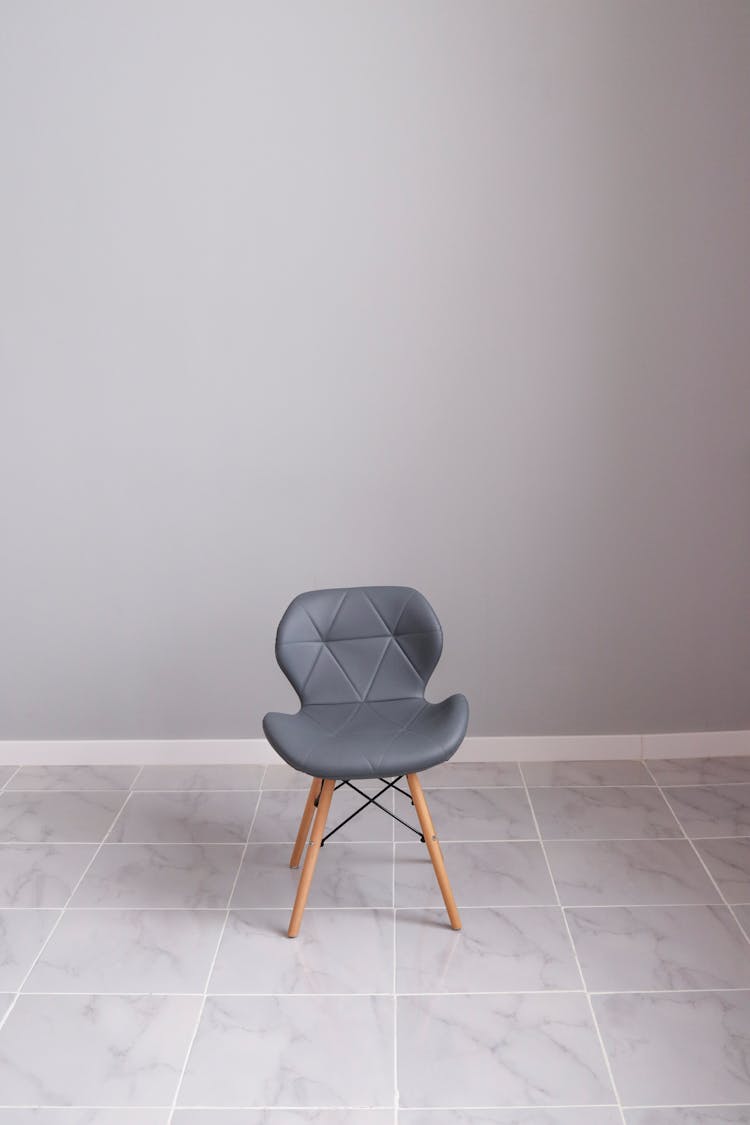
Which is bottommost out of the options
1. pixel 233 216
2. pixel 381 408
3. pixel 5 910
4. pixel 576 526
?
pixel 5 910

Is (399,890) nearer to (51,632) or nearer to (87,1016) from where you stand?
(87,1016)

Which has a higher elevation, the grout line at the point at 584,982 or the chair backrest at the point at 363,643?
the chair backrest at the point at 363,643

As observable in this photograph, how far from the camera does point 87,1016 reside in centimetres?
233

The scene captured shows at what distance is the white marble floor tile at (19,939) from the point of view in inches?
97.5

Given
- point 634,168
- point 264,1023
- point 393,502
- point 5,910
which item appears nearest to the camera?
point 264,1023

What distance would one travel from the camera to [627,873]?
2.81 meters

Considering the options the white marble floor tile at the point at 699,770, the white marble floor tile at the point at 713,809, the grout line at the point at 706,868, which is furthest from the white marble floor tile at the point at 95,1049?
the white marble floor tile at the point at 699,770

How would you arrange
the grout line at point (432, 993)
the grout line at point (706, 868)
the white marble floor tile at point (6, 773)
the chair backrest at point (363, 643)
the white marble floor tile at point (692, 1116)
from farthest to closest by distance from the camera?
1. the white marble floor tile at point (6, 773)
2. the chair backrest at point (363, 643)
3. the grout line at point (706, 868)
4. the grout line at point (432, 993)
5. the white marble floor tile at point (692, 1116)

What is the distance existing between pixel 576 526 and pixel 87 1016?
1.92 m

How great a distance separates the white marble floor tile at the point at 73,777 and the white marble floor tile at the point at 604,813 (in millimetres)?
1292

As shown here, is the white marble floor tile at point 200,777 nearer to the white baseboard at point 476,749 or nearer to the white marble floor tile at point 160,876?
the white baseboard at point 476,749

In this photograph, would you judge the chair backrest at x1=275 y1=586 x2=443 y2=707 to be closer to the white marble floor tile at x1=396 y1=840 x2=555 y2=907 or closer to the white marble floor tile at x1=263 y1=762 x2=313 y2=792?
the white marble floor tile at x1=396 y1=840 x2=555 y2=907

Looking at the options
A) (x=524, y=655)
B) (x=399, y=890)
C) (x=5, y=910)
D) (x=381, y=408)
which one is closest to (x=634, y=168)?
(x=381, y=408)

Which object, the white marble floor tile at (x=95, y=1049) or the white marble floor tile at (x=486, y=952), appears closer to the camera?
the white marble floor tile at (x=95, y=1049)
